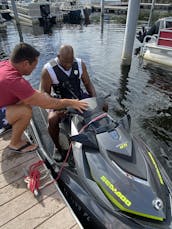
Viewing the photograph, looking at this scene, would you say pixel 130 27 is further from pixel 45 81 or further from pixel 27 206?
pixel 27 206

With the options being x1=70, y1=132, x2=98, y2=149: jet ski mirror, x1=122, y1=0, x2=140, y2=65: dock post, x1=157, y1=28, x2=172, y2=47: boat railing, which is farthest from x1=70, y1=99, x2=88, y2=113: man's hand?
x1=157, y1=28, x2=172, y2=47: boat railing

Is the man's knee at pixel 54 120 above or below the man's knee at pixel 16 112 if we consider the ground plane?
below

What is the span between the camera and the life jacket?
3.26m

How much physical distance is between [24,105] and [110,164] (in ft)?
4.43

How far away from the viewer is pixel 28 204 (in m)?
2.27

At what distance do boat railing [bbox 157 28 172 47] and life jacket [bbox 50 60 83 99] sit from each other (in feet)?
22.3

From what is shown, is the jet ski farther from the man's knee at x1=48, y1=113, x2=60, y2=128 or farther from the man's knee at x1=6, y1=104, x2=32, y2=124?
the man's knee at x1=6, y1=104, x2=32, y2=124

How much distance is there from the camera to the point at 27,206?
7.39 ft

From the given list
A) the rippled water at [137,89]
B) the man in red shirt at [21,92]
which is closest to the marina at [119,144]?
the rippled water at [137,89]

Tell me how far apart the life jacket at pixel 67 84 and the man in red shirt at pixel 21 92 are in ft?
2.23

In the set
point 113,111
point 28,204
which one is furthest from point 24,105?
point 113,111

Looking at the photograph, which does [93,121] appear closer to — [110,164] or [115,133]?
[115,133]

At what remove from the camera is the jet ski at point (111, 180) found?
1.91m

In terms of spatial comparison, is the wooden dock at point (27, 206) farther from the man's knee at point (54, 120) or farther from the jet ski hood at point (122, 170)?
the man's knee at point (54, 120)
